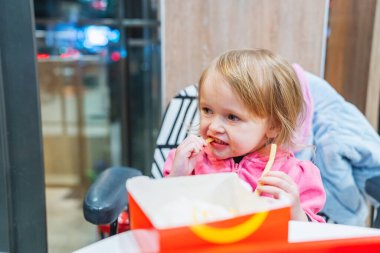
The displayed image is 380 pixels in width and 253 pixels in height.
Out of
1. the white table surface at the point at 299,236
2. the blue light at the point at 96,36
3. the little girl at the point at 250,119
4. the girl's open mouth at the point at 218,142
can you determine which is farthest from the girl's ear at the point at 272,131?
the blue light at the point at 96,36

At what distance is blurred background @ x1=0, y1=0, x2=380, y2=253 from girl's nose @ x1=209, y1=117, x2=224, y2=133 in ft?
1.67

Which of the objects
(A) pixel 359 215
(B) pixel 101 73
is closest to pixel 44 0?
(B) pixel 101 73

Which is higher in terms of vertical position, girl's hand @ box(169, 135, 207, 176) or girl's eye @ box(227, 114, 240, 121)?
girl's eye @ box(227, 114, 240, 121)

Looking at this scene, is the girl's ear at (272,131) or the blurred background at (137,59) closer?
the girl's ear at (272,131)

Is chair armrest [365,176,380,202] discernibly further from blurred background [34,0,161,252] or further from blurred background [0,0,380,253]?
blurred background [34,0,161,252]

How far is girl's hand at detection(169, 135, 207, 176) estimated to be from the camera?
0.88 meters

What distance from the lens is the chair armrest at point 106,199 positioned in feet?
2.97

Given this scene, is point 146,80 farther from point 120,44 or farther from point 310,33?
point 310,33

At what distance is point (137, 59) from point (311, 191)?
2.33 meters

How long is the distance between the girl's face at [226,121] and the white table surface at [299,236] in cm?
26

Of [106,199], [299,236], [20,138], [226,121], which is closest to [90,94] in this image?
[20,138]

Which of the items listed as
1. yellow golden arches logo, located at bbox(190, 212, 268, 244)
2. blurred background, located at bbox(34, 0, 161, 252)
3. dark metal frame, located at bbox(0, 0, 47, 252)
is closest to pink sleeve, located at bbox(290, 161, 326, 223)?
yellow golden arches logo, located at bbox(190, 212, 268, 244)

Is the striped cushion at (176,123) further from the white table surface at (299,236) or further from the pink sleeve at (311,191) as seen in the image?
the white table surface at (299,236)

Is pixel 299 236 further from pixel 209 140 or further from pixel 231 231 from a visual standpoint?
pixel 209 140
